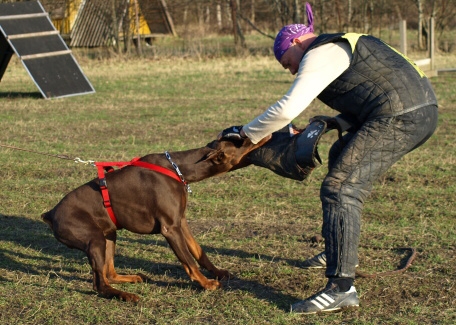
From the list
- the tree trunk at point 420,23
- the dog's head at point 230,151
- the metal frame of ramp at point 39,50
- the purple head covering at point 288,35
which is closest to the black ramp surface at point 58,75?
the metal frame of ramp at point 39,50

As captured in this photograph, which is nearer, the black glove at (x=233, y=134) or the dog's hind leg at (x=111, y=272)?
the black glove at (x=233, y=134)

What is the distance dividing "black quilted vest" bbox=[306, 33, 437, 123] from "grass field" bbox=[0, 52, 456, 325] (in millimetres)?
1204

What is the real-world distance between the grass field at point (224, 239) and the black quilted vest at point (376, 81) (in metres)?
1.20

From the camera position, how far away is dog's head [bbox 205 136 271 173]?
4.52 metres

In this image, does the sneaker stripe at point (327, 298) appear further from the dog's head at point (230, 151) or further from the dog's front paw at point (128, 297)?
the dog's front paw at point (128, 297)

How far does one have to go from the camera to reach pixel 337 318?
411 centimetres

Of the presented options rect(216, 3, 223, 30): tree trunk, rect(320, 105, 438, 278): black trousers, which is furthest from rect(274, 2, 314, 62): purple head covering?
rect(216, 3, 223, 30): tree trunk

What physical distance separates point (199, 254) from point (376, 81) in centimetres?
168

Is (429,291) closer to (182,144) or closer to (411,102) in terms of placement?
(411,102)

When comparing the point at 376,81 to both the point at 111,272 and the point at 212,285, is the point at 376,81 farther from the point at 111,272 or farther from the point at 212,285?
the point at 111,272

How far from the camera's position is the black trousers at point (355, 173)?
4070mm

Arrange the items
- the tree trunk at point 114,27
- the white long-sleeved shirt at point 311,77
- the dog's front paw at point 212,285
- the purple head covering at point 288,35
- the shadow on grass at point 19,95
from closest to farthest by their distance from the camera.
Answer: the white long-sleeved shirt at point 311,77 → the purple head covering at point 288,35 → the dog's front paw at point 212,285 → the shadow on grass at point 19,95 → the tree trunk at point 114,27

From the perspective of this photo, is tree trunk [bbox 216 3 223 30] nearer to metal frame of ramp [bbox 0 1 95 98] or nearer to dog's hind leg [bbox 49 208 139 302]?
metal frame of ramp [bbox 0 1 95 98]

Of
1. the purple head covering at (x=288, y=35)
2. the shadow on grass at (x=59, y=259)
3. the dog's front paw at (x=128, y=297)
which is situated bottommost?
the shadow on grass at (x=59, y=259)
